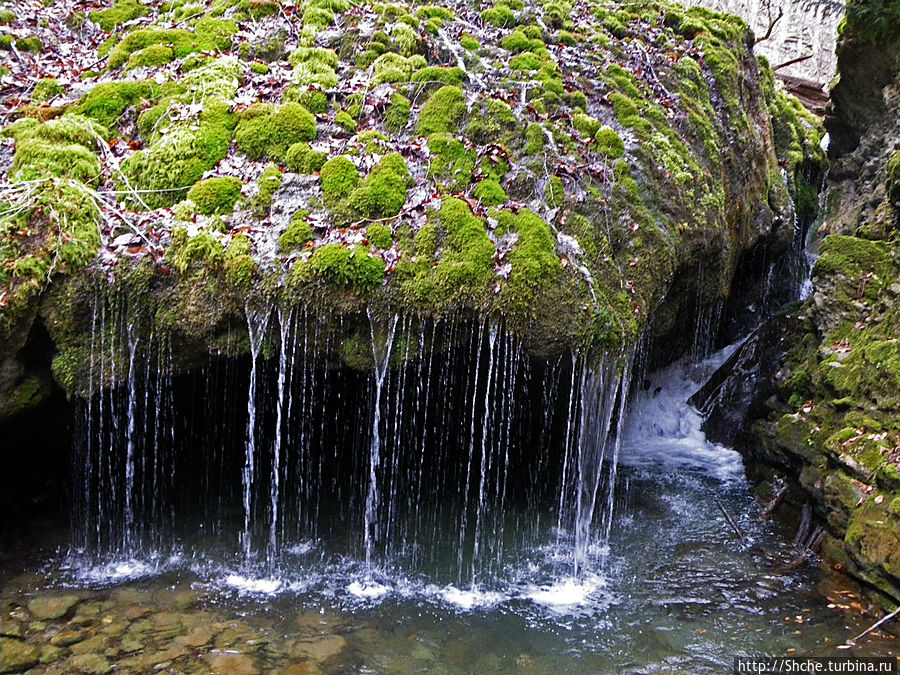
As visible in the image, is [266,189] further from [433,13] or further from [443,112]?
[433,13]

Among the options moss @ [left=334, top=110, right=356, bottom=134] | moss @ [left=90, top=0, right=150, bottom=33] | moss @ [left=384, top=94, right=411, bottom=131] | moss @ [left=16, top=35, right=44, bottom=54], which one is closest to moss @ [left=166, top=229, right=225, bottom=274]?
moss @ [left=334, top=110, right=356, bottom=134]

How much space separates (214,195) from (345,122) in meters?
1.66

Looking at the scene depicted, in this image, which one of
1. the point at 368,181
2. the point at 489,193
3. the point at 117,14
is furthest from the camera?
the point at 117,14

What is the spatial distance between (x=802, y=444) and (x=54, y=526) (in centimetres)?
799

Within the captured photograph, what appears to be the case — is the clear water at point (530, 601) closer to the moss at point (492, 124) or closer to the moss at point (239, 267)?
the moss at point (239, 267)

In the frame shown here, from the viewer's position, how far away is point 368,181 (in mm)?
6559

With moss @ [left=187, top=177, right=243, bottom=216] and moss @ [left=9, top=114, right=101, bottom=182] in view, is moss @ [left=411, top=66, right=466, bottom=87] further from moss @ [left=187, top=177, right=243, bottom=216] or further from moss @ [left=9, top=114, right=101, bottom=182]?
moss @ [left=9, top=114, right=101, bottom=182]

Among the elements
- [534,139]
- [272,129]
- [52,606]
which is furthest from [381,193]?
[52,606]

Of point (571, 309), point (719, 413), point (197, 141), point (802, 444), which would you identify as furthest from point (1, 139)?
point (719, 413)

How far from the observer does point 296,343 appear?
6059 mm

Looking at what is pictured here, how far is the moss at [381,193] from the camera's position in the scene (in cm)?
643

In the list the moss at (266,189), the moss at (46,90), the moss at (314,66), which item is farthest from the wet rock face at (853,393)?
the moss at (46,90)

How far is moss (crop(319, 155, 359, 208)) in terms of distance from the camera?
21.4ft

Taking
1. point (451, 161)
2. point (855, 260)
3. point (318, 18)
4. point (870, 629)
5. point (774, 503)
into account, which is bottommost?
point (870, 629)
